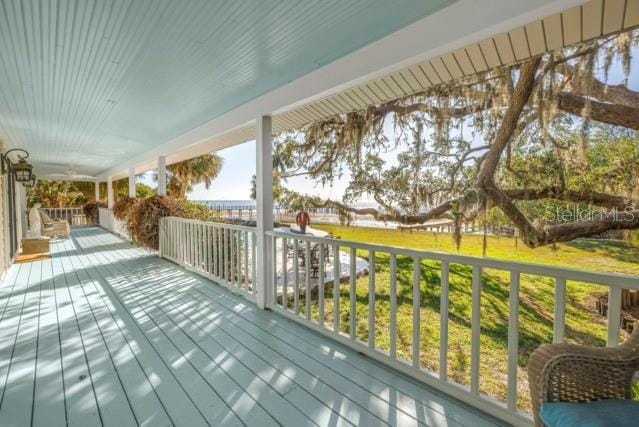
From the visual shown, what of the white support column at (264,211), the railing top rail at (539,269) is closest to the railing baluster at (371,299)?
the railing top rail at (539,269)


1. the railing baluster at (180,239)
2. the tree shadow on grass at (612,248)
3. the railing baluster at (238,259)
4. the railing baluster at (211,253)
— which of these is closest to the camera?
the railing baluster at (238,259)

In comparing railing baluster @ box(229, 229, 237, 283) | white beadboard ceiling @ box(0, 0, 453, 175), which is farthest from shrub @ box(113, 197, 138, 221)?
railing baluster @ box(229, 229, 237, 283)

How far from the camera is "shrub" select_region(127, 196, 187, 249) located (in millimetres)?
6336

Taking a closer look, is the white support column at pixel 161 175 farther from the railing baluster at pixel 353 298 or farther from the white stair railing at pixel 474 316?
the railing baluster at pixel 353 298

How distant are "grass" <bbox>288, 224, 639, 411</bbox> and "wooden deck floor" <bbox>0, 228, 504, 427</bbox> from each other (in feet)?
5.02

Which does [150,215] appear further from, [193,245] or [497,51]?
[497,51]

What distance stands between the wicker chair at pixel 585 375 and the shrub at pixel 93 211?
1583 centimetres

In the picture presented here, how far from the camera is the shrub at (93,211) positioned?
45.4 ft

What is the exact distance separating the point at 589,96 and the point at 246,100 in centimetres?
436

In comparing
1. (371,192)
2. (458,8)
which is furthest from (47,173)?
(458,8)

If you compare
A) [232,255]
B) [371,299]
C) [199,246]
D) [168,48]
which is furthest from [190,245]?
→ [371,299]

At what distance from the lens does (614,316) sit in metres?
1.48

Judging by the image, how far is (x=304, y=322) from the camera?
312 cm

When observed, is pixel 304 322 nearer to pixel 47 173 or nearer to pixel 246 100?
pixel 246 100
